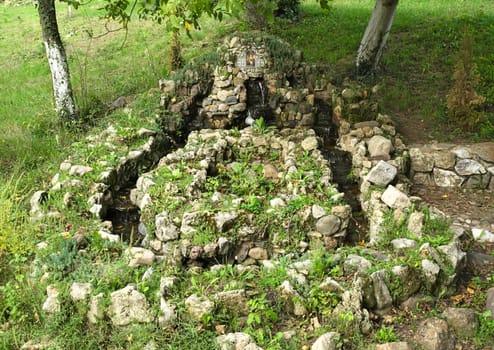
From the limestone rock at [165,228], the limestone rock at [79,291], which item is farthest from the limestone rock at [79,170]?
the limestone rock at [79,291]

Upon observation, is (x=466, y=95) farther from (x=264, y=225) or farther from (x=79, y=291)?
(x=79, y=291)

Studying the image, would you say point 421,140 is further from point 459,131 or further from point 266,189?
point 266,189

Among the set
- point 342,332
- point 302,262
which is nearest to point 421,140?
point 302,262

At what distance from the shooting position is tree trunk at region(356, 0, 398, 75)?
10.2 metres

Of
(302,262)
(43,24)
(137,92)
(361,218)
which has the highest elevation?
(43,24)

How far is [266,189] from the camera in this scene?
24.7 feet

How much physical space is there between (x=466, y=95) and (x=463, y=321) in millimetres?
5108

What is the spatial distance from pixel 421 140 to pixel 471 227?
2.56m

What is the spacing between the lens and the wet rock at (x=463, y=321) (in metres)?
4.55

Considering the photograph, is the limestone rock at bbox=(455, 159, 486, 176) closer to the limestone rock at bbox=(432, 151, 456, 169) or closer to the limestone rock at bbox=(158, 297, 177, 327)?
the limestone rock at bbox=(432, 151, 456, 169)

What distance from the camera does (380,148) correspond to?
794cm

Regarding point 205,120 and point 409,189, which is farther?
point 205,120

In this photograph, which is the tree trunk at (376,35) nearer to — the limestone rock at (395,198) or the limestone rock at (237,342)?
the limestone rock at (395,198)

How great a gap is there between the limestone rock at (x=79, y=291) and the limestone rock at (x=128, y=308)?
30 centimetres
